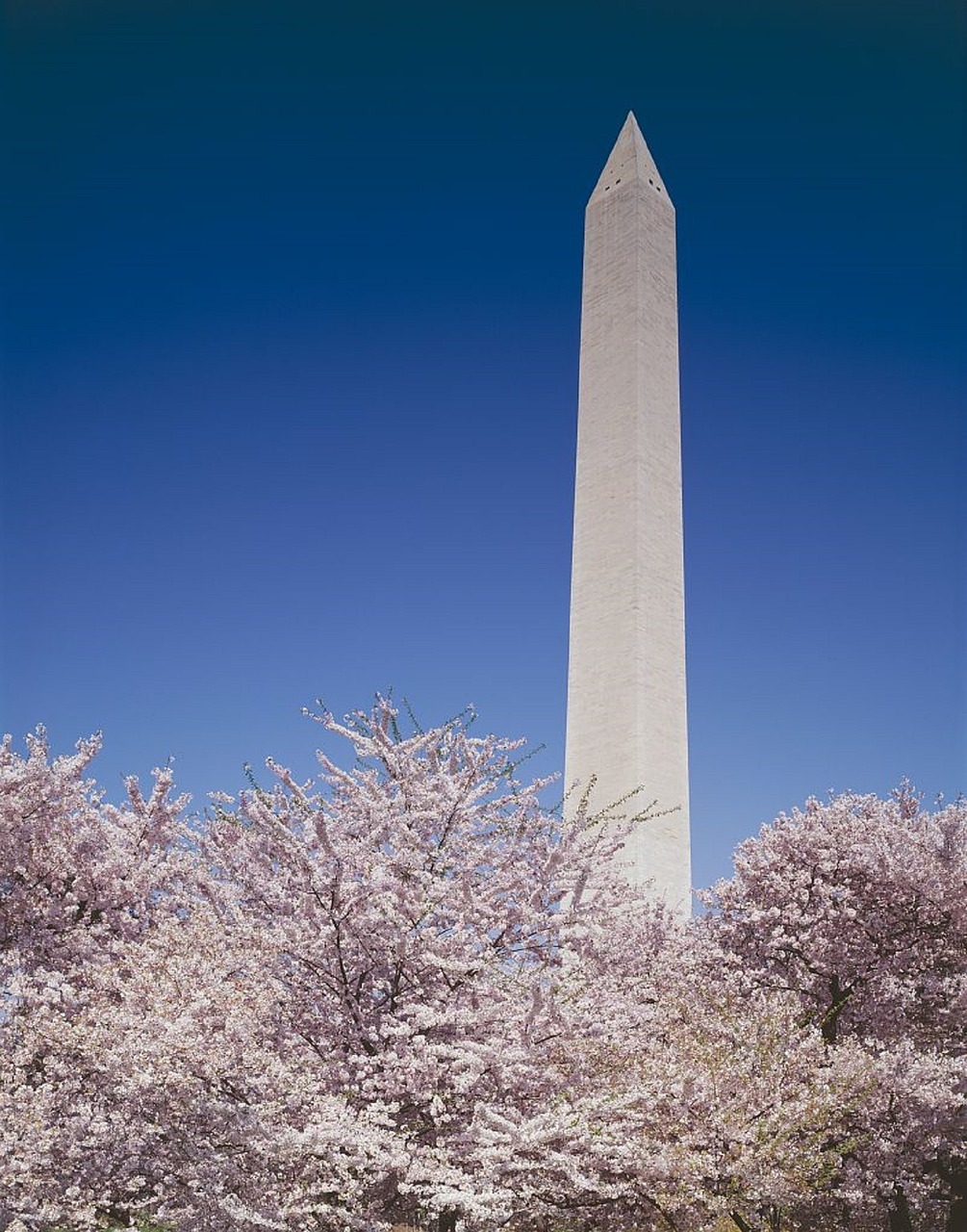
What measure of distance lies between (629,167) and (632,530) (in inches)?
477

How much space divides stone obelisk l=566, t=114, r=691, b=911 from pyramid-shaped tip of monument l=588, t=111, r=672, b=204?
5 centimetres

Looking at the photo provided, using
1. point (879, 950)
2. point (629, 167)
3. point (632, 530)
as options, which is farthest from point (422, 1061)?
point (629, 167)

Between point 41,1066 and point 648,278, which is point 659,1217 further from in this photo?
point 648,278

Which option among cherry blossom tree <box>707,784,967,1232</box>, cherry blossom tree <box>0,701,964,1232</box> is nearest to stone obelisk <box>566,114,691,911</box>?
cherry blossom tree <box>707,784,967,1232</box>

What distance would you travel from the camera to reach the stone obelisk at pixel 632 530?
1097 inches

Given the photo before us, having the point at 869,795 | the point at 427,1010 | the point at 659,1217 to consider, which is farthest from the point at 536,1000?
the point at 869,795

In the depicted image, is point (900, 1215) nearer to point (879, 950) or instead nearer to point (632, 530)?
point (879, 950)

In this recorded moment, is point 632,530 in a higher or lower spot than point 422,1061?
higher

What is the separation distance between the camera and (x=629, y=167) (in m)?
34.0

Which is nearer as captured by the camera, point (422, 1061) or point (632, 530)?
point (422, 1061)

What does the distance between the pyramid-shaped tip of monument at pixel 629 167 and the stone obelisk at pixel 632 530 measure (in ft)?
0.18

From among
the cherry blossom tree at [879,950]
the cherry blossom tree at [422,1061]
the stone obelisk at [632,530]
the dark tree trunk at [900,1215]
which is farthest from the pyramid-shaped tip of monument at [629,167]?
the dark tree trunk at [900,1215]

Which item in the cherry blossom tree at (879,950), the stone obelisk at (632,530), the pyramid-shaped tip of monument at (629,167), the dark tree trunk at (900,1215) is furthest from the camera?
the pyramid-shaped tip of monument at (629,167)

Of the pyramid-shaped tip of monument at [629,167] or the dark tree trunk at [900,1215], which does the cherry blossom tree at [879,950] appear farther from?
the pyramid-shaped tip of monument at [629,167]
